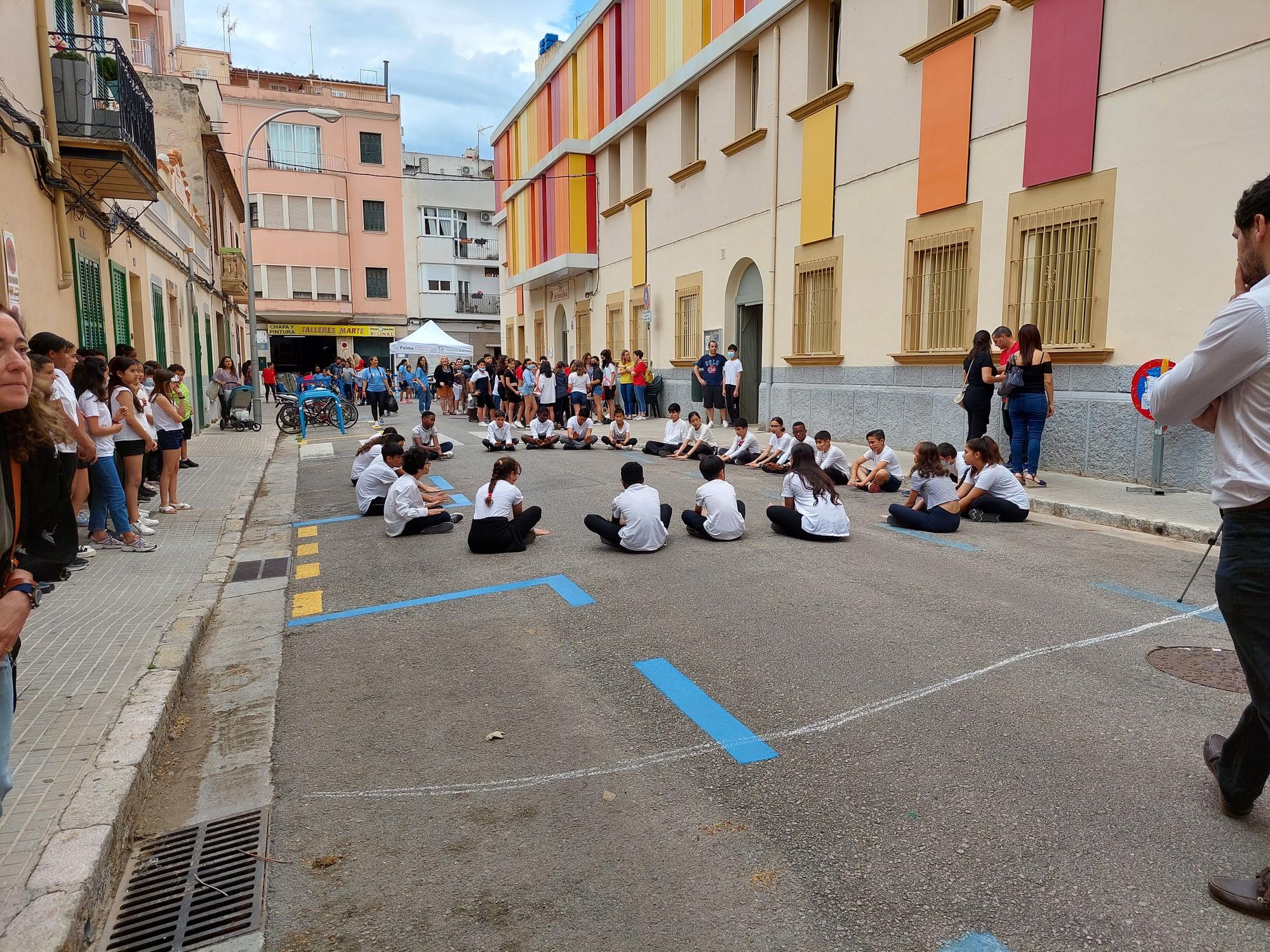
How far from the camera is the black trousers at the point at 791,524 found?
7828mm

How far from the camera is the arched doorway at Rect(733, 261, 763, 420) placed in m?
19.2

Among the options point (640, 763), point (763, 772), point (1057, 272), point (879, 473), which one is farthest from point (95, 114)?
point (1057, 272)

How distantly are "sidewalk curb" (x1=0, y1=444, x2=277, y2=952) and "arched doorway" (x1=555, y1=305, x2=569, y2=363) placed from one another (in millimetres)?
26811

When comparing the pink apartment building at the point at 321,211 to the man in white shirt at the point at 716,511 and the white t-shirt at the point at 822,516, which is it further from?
the white t-shirt at the point at 822,516

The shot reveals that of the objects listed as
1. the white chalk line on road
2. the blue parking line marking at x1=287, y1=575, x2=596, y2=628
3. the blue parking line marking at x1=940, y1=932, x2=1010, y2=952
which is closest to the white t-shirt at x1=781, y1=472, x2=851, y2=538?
the blue parking line marking at x1=287, y1=575, x2=596, y2=628

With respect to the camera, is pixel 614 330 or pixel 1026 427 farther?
pixel 614 330

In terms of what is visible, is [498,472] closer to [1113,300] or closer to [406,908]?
[406,908]

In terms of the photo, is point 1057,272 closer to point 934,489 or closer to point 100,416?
point 934,489

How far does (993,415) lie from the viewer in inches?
489

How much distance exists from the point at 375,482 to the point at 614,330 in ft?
57.6

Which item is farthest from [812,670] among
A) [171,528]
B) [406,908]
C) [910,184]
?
[910,184]

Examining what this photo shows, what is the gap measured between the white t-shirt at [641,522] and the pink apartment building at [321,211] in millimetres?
41668

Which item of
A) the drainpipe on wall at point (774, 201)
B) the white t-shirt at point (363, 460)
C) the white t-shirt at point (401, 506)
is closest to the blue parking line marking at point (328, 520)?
the white t-shirt at point (363, 460)

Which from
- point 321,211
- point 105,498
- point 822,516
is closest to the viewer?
point 822,516
